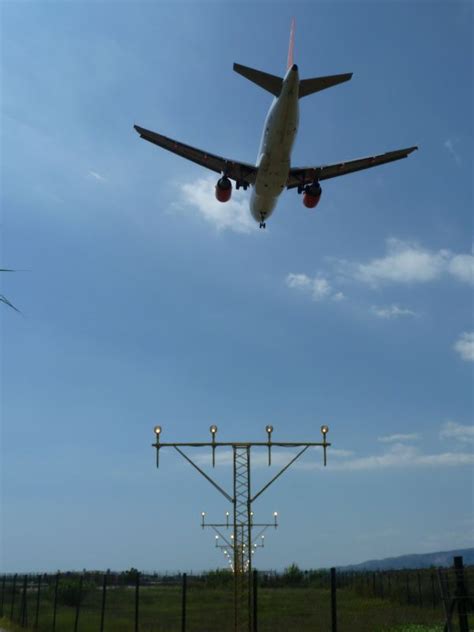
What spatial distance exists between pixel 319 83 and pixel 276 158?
3768mm

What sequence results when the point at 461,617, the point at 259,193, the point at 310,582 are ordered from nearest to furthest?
the point at 461,617 < the point at 259,193 < the point at 310,582

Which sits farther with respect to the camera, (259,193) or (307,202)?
(307,202)

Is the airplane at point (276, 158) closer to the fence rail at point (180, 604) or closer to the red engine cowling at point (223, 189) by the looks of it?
the red engine cowling at point (223, 189)

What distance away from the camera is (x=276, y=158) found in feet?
93.7

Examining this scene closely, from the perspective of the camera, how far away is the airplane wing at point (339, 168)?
1355 inches

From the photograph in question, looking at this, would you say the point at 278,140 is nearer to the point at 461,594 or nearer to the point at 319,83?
the point at 319,83

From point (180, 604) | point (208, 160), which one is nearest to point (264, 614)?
point (180, 604)

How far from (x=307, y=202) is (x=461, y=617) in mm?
26686

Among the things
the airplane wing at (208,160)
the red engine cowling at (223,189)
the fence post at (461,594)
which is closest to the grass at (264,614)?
the fence post at (461,594)

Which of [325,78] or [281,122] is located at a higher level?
[325,78]

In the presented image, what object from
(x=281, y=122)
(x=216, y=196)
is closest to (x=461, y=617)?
(x=281, y=122)

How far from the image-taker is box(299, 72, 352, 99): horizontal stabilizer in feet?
94.3

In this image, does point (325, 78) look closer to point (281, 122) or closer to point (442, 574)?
point (281, 122)

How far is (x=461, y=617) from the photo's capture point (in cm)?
1060
